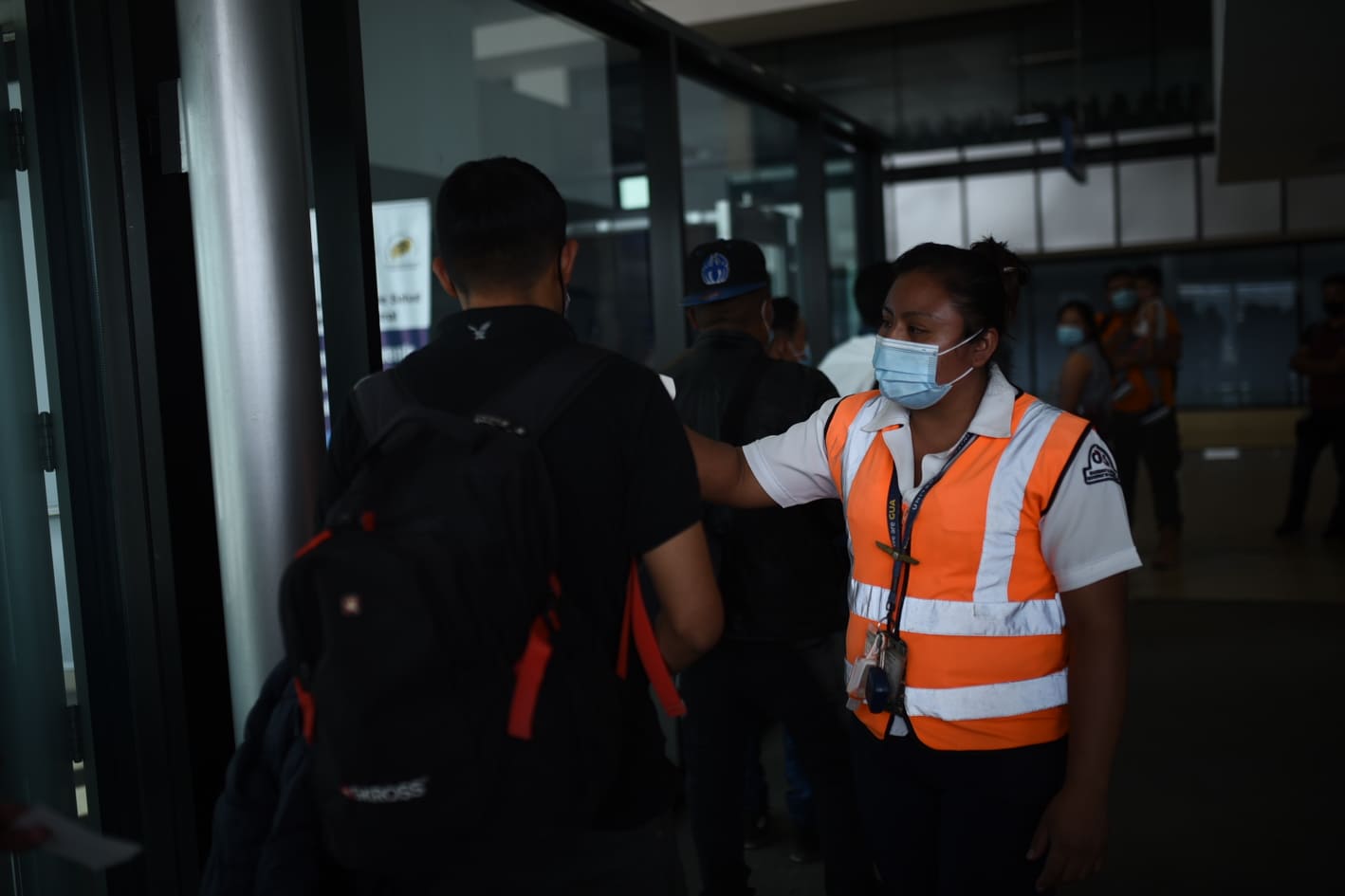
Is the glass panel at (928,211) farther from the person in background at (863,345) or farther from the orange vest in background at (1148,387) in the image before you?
the person in background at (863,345)

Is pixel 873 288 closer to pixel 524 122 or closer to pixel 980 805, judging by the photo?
pixel 524 122

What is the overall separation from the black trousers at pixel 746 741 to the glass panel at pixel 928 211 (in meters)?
11.5

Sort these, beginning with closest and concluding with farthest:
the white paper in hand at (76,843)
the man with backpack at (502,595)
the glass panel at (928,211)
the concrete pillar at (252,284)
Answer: the white paper in hand at (76,843), the man with backpack at (502,595), the concrete pillar at (252,284), the glass panel at (928,211)

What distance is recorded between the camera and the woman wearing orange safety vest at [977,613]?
186cm

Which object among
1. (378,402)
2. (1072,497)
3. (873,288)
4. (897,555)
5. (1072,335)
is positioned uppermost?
(873,288)

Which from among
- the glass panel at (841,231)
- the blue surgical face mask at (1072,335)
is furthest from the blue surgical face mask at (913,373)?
the blue surgical face mask at (1072,335)

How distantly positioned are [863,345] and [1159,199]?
33.8 feet

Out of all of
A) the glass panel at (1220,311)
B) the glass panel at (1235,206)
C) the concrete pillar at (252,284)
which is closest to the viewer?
the concrete pillar at (252,284)

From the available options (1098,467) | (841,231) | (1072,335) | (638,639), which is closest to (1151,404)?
(1072,335)

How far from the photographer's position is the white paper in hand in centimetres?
121

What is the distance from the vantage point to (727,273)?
2996 millimetres

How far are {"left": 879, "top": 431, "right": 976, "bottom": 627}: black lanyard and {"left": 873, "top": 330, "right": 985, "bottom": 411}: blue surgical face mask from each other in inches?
4.6

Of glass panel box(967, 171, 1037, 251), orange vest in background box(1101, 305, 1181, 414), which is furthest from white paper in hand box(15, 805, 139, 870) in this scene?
glass panel box(967, 171, 1037, 251)

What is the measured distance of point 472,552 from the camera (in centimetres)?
135
